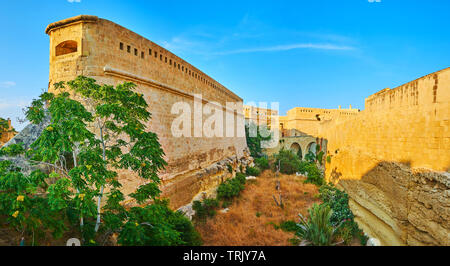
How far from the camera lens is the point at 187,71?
9.87m

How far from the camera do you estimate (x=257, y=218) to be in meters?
7.55

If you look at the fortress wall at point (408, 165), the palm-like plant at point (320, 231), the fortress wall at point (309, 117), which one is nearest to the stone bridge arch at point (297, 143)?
the fortress wall at point (309, 117)

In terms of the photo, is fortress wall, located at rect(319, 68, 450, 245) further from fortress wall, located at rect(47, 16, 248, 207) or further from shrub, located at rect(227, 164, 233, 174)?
shrub, located at rect(227, 164, 233, 174)

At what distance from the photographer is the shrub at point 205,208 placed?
317 inches

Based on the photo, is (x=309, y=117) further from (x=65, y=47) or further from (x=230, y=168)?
(x=65, y=47)

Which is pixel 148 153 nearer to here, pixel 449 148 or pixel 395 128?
pixel 449 148

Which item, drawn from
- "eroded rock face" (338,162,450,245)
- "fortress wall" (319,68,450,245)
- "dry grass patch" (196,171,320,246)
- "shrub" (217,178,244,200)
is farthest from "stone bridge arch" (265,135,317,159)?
"eroded rock face" (338,162,450,245)

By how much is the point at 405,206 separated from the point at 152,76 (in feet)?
28.1

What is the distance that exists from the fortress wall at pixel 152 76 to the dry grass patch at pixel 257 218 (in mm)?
2079

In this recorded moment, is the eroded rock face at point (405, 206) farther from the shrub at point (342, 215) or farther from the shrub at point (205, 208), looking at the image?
the shrub at point (205, 208)

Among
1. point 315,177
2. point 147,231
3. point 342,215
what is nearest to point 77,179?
point 147,231
